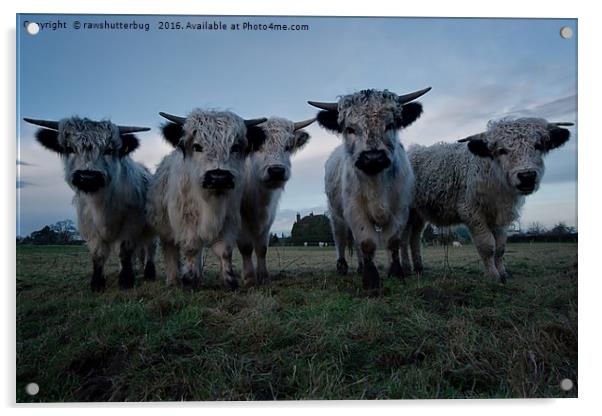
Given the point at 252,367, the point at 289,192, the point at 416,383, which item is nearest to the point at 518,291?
the point at 416,383

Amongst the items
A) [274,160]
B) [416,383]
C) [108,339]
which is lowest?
[416,383]

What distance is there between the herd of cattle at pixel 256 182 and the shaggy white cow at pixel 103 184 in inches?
0.4

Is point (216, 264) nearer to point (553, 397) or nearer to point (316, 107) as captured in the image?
point (316, 107)

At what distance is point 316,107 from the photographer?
4230mm

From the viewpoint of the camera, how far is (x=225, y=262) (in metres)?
4.68

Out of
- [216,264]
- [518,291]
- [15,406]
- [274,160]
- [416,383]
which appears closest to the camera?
[416,383]

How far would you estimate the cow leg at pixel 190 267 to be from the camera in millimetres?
4699

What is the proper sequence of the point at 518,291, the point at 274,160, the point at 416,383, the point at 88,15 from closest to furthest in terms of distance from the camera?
the point at 416,383
the point at 88,15
the point at 518,291
the point at 274,160

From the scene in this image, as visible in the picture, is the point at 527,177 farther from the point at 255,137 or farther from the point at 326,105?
the point at 255,137

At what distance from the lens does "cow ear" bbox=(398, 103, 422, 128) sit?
4279 millimetres

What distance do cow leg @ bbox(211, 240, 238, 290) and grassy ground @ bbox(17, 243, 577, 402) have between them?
0.48 meters

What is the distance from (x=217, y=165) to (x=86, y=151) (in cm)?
119

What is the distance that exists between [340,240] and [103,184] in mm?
2653

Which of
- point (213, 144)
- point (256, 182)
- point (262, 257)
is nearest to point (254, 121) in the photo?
point (213, 144)
